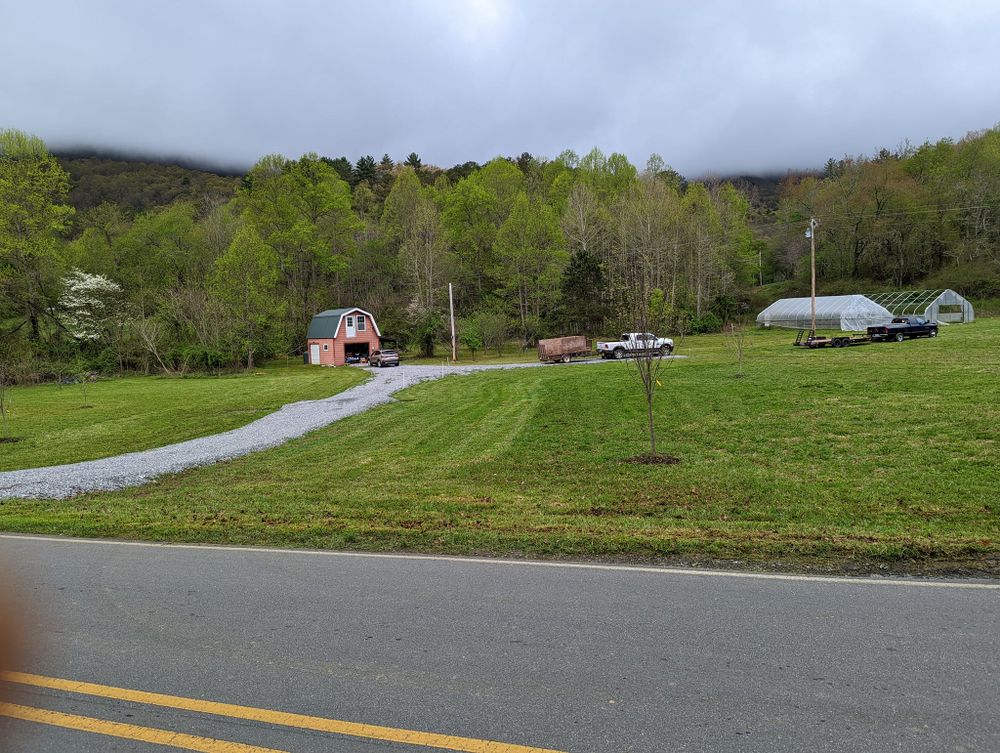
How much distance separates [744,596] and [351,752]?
355 cm

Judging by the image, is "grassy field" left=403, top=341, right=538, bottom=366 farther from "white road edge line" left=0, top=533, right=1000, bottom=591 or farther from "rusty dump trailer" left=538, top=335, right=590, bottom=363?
"white road edge line" left=0, top=533, right=1000, bottom=591

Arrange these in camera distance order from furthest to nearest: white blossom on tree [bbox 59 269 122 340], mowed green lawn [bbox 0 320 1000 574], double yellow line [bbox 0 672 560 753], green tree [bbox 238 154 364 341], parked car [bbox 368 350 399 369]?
1. green tree [bbox 238 154 364 341]
2. white blossom on tree [bbox 59 269 122 340]
3. parked car [bbox 368 350 399 369]
4. mowed green lawn [bbox 0 320 1000 574]
5. double yellow line [bbox 0 672 560 753]

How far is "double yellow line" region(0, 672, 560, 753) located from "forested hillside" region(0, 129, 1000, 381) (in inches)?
1969

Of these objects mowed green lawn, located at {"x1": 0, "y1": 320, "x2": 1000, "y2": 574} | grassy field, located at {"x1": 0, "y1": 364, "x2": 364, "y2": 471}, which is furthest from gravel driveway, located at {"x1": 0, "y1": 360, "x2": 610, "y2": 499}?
grassy field, located at {"x1": 0, "y1": 364, "x2": 364, "y2": 471}

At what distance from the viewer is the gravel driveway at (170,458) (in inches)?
480

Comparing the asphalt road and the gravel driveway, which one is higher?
the asphalt road

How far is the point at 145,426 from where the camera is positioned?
21297 mm

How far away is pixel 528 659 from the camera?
4.13 metres

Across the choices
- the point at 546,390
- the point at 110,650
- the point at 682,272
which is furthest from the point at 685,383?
the point at 682,272

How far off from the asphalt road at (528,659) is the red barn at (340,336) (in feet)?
168

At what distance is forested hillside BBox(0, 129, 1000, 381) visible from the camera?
168 feet

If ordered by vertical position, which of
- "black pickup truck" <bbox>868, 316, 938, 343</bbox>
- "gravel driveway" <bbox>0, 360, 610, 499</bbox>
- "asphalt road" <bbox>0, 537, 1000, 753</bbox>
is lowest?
"gravel driveway" <bbox>0, 360, 610, 499</bbox>

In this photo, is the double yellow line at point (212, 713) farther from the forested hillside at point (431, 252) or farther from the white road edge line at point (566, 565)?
the forested hillside at point (431, 252)

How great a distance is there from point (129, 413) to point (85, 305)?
37.6 m
